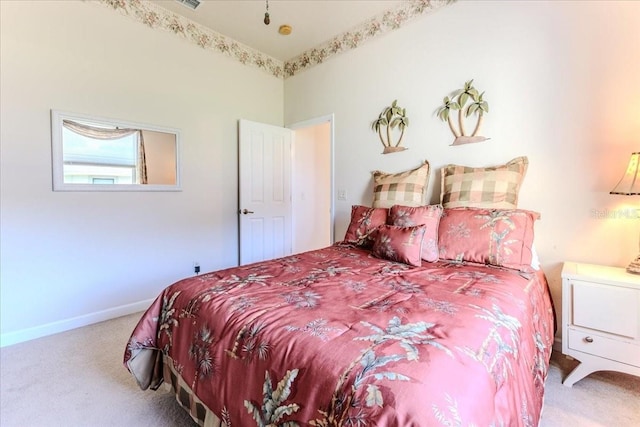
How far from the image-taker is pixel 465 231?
197cm

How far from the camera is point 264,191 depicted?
374 centimetres

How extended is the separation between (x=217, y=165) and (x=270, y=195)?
28.9 inches

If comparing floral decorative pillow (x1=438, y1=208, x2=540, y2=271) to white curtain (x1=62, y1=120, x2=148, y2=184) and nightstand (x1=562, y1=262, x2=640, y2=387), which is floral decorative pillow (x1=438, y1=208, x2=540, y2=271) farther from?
white curtain (x1=62, y1=120, x2=148, y2=184)

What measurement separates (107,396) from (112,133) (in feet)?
6.89

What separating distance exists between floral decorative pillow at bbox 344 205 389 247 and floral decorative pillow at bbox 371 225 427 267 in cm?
32

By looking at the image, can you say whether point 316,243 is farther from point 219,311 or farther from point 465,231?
point 219,311

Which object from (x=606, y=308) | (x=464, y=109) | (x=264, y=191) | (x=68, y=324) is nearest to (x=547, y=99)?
(x=464, y=109)

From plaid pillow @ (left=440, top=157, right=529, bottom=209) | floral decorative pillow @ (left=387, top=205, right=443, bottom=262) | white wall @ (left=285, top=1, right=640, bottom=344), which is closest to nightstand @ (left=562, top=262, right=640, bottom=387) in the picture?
white wall @ (left=285, top=1, right=640, bottom=344)

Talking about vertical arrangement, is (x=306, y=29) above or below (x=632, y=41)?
above

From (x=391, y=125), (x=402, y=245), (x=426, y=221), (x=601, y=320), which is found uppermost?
(x=391, y=125)

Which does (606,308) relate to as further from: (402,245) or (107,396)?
(107,396)

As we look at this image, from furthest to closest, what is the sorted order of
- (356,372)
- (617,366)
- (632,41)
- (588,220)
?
(588,220) → (632,41) → (617,366) → (356,372)

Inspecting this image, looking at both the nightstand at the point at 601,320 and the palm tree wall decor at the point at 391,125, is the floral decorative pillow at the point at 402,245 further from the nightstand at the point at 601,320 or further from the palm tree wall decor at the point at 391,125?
the palm tree wall decor at the point at 391,125

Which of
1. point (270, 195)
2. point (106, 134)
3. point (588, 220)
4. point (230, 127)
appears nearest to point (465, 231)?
point (588, 220)
